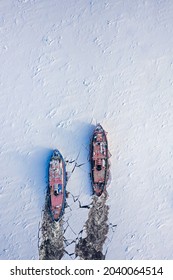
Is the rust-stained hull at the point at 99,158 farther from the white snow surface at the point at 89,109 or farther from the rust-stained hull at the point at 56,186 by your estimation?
the rust-stained hull at the point at 56,186

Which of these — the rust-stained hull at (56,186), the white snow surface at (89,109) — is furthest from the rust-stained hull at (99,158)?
the rust-stained hull at (56,186)

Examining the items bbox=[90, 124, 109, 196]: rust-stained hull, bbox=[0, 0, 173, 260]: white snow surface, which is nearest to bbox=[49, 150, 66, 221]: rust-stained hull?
bbox=[0, 0, 173, 260]: white snow surface

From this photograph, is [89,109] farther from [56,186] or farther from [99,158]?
[56,186]

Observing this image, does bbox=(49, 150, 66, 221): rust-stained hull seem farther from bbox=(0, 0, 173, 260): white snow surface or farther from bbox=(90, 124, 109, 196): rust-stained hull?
bbox=(90, 124, 109, 196): rust-stained hull

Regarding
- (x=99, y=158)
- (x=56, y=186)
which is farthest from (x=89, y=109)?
(x=56, y=186)
